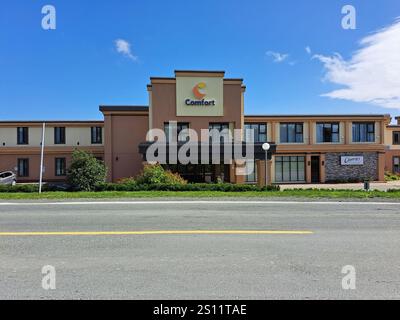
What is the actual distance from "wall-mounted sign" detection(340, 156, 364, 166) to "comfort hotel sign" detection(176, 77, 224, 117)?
1507 centimetres

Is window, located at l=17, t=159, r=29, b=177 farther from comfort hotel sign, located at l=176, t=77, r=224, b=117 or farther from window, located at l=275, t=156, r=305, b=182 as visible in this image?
window, located at l=275, t=156, r=305, b=182

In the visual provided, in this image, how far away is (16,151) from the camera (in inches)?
1341

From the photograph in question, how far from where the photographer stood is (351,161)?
1308 inches

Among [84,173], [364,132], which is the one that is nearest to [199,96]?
[84,173]

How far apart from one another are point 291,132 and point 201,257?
99.1ft

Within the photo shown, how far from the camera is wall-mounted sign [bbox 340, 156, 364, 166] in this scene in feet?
109

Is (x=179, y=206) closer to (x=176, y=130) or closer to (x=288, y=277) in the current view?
(x=288, y=277)

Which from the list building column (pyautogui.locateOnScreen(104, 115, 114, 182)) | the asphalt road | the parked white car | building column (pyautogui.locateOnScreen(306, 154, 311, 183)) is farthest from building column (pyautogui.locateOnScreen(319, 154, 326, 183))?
the parked white car

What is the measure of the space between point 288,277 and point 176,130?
24.5m

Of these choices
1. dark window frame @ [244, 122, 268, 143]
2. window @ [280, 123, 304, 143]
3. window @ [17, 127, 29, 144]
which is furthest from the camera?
window @ [17, 127, 29, 144]

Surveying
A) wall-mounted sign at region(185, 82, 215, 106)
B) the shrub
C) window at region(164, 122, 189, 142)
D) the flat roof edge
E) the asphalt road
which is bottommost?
the asphalt road

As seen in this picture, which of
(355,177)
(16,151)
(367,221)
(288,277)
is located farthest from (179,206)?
(16,151)

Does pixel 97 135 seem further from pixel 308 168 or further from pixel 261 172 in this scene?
pixel 308 168

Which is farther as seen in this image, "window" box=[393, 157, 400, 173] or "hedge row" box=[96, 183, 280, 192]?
"window" box=[393, 157, 400, 173]
